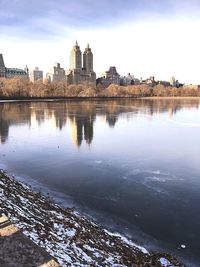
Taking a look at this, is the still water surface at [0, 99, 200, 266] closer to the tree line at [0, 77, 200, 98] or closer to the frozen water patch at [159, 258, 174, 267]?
the frozen water patch at [159, 258, 174, 267]

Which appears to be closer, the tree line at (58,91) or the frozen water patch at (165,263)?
the frozen water patch at (165,263)

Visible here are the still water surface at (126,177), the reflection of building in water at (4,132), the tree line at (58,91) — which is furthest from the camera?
the tree line at (58,91)

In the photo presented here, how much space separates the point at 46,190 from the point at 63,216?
3.53 m

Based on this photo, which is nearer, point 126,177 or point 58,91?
point 126,177

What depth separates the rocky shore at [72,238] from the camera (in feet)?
24.5

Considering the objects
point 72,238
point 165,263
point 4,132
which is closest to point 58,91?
point 4,132

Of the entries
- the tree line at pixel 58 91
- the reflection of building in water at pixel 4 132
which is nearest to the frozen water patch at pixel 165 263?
the reflection of building in water at pixel 4 132

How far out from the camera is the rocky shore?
7480 millimetres

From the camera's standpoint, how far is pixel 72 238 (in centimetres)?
849

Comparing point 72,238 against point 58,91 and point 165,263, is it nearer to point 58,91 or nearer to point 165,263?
point 165,263

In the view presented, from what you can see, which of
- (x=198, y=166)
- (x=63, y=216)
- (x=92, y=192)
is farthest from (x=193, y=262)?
(x=198, y=166)

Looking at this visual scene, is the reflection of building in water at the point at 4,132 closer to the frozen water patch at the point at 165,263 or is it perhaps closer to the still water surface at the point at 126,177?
the still water surface at the point at 126,177

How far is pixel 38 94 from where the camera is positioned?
4966 inches

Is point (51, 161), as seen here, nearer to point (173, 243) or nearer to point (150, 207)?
point (150, 207)
